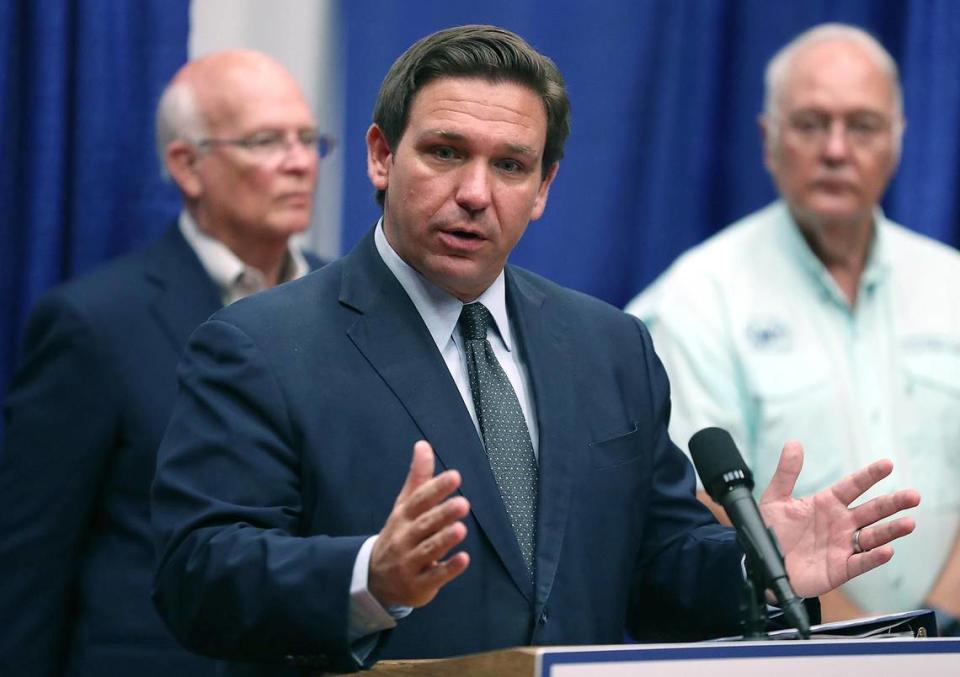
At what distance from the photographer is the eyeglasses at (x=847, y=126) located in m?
3.91

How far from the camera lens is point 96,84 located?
3.57 meters

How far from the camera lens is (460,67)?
2.32 m

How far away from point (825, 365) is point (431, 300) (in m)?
1.62

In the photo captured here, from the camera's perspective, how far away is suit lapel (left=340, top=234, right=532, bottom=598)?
215 cm

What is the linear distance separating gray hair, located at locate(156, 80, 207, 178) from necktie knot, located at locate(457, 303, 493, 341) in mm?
1495

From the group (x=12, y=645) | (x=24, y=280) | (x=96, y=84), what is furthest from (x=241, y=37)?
(x=12, y=645)

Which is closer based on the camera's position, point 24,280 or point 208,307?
point 208,307

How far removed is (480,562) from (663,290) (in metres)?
1.73

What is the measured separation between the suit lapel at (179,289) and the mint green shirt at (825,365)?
1.11 m

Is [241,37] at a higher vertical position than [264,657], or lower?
higher

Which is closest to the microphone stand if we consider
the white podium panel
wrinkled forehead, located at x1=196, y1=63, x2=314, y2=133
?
the white podium panel

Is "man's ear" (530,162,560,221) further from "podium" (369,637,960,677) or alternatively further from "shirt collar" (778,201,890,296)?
"shirt collar" (778,201,890,296)

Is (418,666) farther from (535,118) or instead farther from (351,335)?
(535,118)

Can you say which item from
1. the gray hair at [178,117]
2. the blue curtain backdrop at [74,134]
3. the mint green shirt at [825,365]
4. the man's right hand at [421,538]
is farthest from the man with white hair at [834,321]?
the man's right hand at [421,538]
